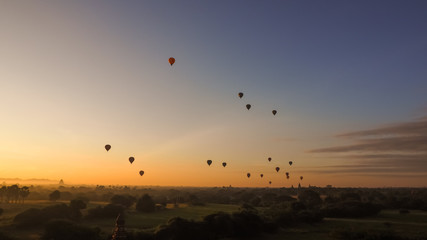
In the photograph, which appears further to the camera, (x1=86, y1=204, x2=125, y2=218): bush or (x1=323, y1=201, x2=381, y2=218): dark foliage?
(x1=323, y1=201, x2=381, y2=218): dark foliage

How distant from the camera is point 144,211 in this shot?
81.6 meters

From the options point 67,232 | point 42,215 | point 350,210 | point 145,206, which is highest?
point 145,206

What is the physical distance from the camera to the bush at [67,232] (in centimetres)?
4353

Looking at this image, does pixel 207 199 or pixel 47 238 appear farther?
pixel 207 199

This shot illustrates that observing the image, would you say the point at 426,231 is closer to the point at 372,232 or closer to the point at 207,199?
the point at 372,232

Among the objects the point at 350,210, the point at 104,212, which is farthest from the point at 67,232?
the point at 350,210

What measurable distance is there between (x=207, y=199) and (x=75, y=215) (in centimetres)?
6878

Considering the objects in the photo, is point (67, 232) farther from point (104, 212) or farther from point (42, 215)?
point (104, 212)

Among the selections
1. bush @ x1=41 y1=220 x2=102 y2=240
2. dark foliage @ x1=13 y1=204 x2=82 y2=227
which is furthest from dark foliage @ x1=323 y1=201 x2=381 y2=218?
dark foliage @ x1=13 y1=204 x2=82 y2=227

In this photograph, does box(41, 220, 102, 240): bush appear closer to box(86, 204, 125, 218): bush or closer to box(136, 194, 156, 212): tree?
box(86, 204, 125, 218): bush

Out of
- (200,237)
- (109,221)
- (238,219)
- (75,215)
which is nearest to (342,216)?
(238,219)

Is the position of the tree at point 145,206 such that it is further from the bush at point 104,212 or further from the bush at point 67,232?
the bush at point 67,232

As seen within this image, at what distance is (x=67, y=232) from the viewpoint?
147ft

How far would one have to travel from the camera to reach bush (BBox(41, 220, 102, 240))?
4353cm
